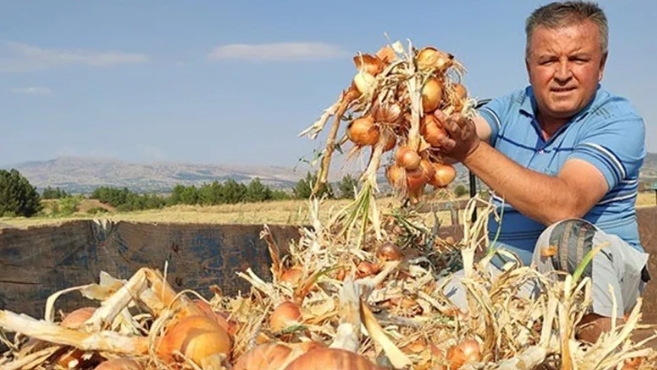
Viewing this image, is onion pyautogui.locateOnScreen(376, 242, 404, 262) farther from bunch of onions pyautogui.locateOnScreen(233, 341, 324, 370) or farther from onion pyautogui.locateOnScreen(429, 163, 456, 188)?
bunch of onions pyautogui.locateOnScreen(233, 341, 324, 370)

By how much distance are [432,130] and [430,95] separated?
0.12 metres

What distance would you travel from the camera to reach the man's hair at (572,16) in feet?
8.75

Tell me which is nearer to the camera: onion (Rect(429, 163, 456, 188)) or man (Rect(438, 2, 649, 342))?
man (Rect(438, 2, 649, 342))

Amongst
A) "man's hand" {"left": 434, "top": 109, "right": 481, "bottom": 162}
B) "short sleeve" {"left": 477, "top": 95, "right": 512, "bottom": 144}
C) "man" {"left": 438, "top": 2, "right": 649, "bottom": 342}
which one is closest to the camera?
"man" {"left": 438, "top": 2, "right": 649, "bottom": 342}

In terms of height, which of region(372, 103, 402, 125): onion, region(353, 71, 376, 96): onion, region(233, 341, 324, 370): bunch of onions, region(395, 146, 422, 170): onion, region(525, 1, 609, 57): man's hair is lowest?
region(233, 341, 324, 370): bunch of onions

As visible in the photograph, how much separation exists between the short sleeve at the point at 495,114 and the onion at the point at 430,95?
596 mm

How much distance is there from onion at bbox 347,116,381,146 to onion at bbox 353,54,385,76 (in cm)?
17

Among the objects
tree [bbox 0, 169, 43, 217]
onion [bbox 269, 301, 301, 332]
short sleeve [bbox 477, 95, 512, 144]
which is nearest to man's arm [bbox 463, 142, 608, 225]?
short sleeve [bbox 477, 95, 512, 144]

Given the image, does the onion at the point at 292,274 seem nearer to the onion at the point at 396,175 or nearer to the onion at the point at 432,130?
the onion at the point at 396,175

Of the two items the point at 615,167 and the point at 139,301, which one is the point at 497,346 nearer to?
the point at 139,301

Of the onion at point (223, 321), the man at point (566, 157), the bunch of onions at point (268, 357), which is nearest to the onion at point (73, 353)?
the onion at point (223, 321)

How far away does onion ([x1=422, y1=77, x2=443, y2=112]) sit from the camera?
2484 millimetres

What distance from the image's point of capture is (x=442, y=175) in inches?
103

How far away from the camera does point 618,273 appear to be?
2291 mm
